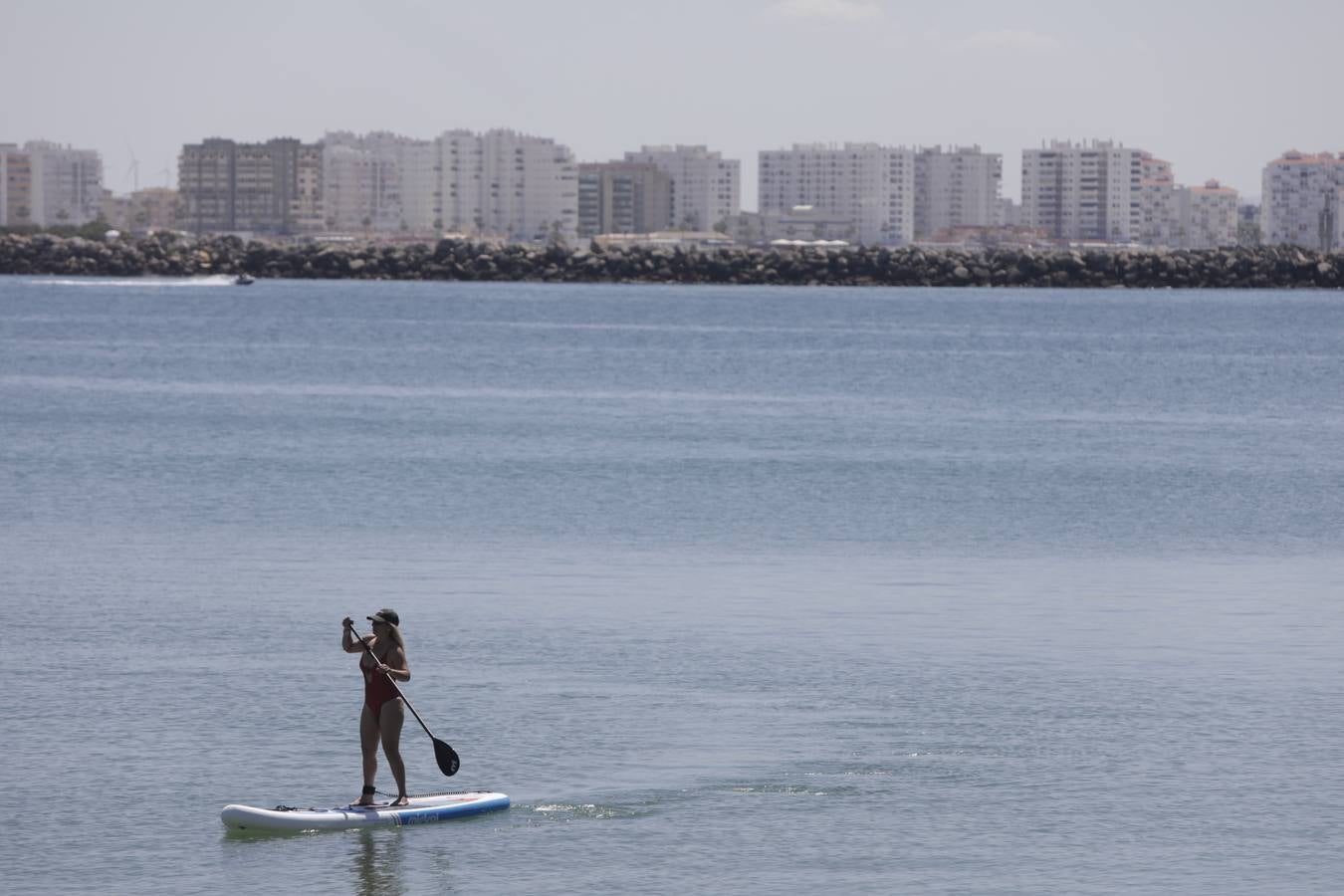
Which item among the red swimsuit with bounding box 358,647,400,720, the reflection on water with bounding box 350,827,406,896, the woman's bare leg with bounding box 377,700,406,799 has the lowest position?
the reflection on water with bounding box 350,827,406,896

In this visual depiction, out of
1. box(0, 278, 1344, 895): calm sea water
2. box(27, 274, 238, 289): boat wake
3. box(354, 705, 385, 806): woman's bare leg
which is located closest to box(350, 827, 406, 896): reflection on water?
box(0, 278, 1344, 895): calm sea water

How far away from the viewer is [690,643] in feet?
72.5

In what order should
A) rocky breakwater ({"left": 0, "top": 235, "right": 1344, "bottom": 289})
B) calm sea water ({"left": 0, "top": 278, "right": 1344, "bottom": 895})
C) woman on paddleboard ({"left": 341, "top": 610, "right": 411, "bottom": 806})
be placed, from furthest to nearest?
rocky breakwater ({"left": 0, "top": 235, "right": 1344, "bottom": 289}) < calm sea water ({"left": 0, "top": 278, "right": 1344, "bottom": 895}) < woman on paddleboard ({"left": 341, "top": 610, "right": 411, "bottom": 806})

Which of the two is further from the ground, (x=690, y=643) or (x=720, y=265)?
(x=720, y=265)

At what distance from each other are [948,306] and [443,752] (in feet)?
379

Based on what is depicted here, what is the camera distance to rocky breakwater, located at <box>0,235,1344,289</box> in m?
153

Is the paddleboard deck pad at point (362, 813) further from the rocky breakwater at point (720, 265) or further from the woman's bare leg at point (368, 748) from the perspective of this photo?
the rocky breakwater at point (720, 265)

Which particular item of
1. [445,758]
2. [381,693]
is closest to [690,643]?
[445,758]

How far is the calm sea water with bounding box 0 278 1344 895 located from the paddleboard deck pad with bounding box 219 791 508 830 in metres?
0.14

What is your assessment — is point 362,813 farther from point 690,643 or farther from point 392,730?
point 690,643

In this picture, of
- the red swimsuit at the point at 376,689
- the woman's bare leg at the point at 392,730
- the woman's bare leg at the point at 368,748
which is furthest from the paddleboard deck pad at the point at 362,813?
the red swimsuit at the point at 376,689

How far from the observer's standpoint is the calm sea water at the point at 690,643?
15195 millimetres

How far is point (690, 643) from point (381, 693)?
722 centimetres

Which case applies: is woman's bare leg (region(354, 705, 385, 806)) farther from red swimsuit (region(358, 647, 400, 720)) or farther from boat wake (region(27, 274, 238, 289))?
boat wake (region(27, 274, 238, 289))
